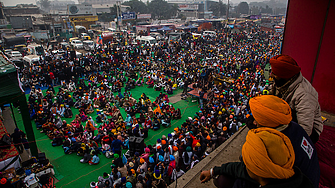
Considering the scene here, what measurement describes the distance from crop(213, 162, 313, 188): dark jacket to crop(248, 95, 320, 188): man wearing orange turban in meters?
0.17

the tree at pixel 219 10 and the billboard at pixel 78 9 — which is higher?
the tree at pixel 219 10

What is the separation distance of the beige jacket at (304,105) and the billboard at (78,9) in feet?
182

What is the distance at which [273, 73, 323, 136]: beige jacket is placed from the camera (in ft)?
6.89

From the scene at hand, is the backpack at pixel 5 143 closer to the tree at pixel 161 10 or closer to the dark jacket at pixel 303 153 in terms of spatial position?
the dark jacket at pixel 303 153

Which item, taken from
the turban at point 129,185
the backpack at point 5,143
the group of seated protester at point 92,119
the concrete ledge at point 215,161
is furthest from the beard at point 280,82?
the backpack at point 5,143

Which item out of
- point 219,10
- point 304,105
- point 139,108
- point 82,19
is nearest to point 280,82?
point 304,105

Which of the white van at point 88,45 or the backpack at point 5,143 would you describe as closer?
the backpack at point 5,143

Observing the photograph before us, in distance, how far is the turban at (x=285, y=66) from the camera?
239 centimetres

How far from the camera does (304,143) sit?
1.56 m

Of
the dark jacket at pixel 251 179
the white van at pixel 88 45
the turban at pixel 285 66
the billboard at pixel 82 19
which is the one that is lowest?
the white van at pixel 88 45

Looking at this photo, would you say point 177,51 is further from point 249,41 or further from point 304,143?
point 304,143

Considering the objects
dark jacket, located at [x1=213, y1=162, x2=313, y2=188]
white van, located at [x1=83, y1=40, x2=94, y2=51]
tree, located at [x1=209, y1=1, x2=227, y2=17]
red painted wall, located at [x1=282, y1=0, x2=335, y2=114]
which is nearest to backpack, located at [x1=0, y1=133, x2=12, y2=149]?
dark jacket, located at [x1=213, y1=162, x2=313, y2=188]

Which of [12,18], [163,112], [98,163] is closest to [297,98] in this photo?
[98,163]

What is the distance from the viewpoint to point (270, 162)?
1.28 meters
